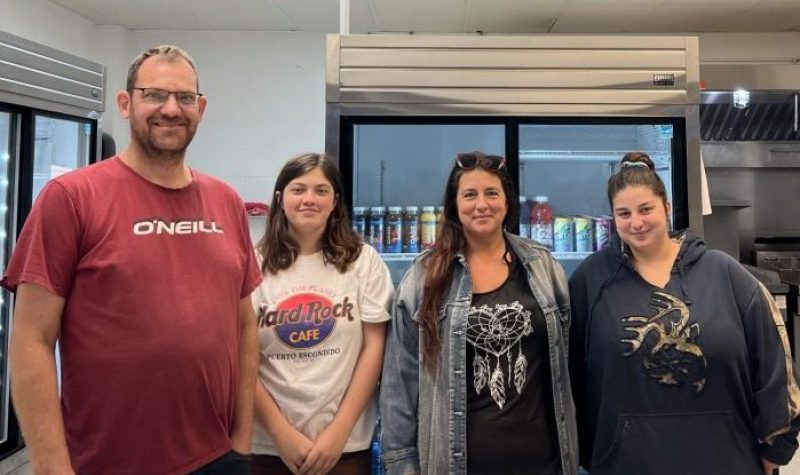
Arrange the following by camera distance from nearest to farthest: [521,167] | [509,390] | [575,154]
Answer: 1. [509,390]
2. [575,154]
3. [521,167]

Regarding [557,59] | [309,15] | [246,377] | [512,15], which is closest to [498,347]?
[246,377]

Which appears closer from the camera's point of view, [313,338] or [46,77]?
[313,338]

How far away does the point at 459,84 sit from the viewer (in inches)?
90.2

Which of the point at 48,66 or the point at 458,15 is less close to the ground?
the point at 458,15

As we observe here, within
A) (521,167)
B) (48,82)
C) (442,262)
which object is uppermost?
(48,82)

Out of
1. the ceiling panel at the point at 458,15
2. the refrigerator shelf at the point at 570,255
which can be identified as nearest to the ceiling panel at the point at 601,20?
the ceiling panel at the point at 458,15

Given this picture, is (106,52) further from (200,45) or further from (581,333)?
(581,333)

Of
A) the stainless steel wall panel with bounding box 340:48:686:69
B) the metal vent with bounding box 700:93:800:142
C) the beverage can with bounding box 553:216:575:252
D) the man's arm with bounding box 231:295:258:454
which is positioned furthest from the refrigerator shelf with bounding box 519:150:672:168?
the man's arm with bounding box 231:295:258:454

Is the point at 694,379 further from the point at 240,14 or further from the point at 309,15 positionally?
the point at 240,14

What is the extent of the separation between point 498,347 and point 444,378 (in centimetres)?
18

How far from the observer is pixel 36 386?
1.10 metres

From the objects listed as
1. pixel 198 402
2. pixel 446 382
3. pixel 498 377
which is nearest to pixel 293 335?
pixel 198 402

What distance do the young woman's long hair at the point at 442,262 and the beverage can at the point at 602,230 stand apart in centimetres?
106

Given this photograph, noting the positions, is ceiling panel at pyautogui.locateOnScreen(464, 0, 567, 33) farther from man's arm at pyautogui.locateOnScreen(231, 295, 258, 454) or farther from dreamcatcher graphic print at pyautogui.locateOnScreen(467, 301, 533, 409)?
man's arm at pyautogui.locateOnScreen(231, 295, 258, 454)
